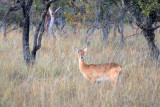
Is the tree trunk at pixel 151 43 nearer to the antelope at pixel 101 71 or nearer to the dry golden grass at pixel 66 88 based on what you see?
the dry golden grass at pixel 66 88

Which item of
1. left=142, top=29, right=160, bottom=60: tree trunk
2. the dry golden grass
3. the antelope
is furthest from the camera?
left=142, top=29, right=160, bottom=60: tree trunk

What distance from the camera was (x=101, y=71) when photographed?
5.14 m

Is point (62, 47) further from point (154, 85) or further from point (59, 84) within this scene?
point (154, 85)

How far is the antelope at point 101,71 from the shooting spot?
491 cm

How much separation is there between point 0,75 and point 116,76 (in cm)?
260

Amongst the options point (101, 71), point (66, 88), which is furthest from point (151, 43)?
point (66, 88)

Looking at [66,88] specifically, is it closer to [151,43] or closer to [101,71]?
[101,71]

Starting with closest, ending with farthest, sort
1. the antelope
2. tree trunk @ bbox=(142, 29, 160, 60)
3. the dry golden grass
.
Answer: the dry golden grass, the antelope, tree trunk @ bbox=(142, 29, 160, 60)

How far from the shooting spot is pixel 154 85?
4496 millimetres

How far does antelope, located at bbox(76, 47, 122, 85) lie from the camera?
16.1ft

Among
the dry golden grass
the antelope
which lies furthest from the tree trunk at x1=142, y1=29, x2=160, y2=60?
the antelope

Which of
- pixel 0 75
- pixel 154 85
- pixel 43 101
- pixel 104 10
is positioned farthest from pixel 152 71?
pixel 104 10

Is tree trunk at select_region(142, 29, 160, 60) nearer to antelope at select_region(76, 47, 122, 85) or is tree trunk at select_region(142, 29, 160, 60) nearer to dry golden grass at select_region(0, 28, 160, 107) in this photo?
dry golden grass at select_region(0, 28, 160, 107)

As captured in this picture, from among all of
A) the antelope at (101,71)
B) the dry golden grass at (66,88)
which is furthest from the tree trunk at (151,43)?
the antelope at (101,71)
